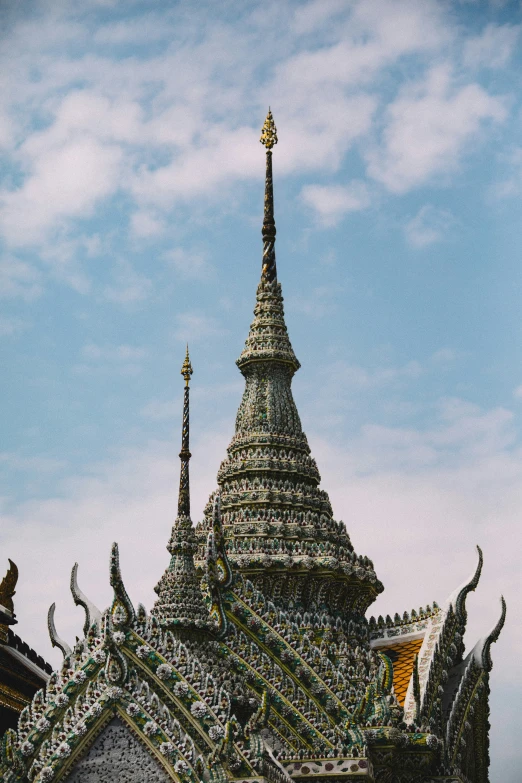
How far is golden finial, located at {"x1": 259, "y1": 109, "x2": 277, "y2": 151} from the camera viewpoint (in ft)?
105

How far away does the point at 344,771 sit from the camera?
70.8 ft

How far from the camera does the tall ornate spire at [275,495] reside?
2719 cm

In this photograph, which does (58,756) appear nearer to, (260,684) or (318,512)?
(260,684)

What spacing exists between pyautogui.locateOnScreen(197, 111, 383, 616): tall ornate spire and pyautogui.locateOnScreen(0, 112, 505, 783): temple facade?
35mm

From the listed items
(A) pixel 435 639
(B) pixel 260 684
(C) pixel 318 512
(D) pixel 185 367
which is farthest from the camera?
(D) pixel 185 367

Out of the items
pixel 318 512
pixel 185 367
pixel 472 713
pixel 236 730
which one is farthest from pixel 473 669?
pixel 236 730

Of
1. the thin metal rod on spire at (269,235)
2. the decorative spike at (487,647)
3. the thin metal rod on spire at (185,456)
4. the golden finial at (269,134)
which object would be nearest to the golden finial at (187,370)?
the thin metal rod on spire at (185,456)

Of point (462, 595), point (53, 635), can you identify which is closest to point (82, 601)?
point (53, 635)

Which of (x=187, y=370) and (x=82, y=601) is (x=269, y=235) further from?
(x=82, y=601)

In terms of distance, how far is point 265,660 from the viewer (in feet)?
77.3

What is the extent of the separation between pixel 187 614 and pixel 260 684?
1.66 m

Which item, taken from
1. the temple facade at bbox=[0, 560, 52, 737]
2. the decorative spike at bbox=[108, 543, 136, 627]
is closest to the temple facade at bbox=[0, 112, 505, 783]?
the decorative spike at bbox=[108, 543, 136, 627]

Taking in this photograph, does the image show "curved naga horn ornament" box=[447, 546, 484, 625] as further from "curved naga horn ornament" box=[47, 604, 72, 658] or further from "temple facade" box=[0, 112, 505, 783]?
"curved naga horn ornament" box=[47, 604, 72, 658]

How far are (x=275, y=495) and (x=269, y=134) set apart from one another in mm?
8519
